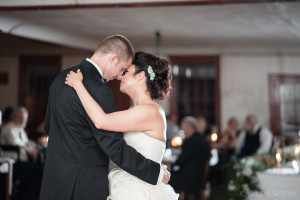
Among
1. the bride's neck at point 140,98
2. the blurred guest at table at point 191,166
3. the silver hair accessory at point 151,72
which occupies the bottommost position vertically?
the blurred guest at table at point 191,166

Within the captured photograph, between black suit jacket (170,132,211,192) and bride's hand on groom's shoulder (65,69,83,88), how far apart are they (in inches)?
119

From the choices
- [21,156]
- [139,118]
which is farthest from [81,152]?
[21,156]

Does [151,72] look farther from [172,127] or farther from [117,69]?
[172,127]

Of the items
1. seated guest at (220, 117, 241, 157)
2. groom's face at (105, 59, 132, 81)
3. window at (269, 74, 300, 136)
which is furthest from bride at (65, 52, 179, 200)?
window at (269, 74, 300, 136)

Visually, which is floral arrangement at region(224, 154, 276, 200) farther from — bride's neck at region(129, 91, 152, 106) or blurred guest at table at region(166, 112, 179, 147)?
blurred guest at table at region(166, 112, 179, 147)

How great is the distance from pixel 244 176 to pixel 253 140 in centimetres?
332

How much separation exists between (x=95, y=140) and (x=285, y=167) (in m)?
2.74

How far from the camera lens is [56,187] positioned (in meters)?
1.94

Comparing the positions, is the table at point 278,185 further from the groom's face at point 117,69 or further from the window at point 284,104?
the window at point 284,104

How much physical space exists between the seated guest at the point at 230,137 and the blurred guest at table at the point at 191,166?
2567 millimetres

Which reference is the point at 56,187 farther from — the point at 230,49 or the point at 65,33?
the point at 230,49

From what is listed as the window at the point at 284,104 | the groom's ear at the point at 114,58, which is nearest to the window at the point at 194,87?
the window at the point at 284,104

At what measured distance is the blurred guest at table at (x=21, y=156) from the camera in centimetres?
518

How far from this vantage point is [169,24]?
6.45 metres
